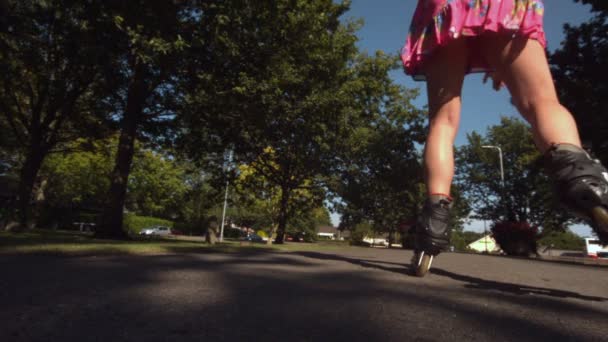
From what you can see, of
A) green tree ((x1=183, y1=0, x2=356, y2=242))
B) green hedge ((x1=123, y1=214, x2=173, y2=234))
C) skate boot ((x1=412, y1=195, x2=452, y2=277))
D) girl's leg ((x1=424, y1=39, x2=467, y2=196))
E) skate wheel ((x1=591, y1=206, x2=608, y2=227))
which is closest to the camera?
skate wheel ((x1=591, y1=206, x2=608, y2=227))

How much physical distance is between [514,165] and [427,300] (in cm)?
4100

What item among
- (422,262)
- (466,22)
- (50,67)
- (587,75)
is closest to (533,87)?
(466,22)

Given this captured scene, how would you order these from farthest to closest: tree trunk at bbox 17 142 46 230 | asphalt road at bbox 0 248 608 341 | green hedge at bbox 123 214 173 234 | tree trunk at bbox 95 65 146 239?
green hedge at bbox 123 214 173 234 < tree trunk at bbox 17 142 46 230 < tree trunk at bbox 95 65 146 239 < asphalt road at bbox 0 248 608 341

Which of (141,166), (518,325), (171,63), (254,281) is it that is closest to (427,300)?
(518,325)

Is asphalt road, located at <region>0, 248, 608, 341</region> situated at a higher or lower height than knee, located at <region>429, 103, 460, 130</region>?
lower

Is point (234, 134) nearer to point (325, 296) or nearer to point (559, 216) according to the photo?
point (325, 296)

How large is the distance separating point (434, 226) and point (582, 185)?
929 millimetres

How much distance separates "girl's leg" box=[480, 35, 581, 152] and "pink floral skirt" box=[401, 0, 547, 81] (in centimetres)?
8

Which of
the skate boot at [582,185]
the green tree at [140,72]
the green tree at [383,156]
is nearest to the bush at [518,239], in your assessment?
the green tree at [383,156]

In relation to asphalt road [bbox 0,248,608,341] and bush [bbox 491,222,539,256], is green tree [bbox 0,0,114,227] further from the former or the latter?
bush [bbox 491,222,539,256]

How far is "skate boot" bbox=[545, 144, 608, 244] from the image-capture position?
5.34ft

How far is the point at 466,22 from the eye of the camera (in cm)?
230

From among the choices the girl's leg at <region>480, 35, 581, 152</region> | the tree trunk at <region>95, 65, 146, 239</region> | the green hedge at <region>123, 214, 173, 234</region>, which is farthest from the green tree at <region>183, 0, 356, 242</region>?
the green hedge at <region>123, 214, 173, 234</region>

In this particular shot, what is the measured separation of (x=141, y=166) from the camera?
143 ft
